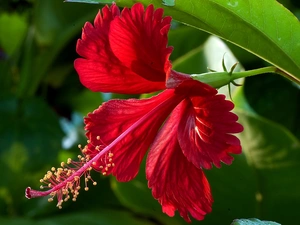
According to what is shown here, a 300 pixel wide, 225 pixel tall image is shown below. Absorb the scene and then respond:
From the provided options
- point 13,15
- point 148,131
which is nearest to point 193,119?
point 148,131

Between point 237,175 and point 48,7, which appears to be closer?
point 237,175

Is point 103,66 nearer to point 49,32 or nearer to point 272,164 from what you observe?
point 272,164

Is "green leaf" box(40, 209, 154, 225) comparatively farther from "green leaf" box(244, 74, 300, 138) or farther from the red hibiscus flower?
the red hibiscus flower

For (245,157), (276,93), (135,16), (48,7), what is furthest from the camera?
(48,7)

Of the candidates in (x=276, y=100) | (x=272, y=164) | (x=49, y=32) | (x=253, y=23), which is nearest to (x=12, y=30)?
(x=49, y=32)

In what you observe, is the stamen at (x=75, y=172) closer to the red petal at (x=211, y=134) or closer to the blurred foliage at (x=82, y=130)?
the red petal at (x=211, y=134)

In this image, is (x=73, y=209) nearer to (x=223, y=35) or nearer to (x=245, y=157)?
(x=245, y=157)
